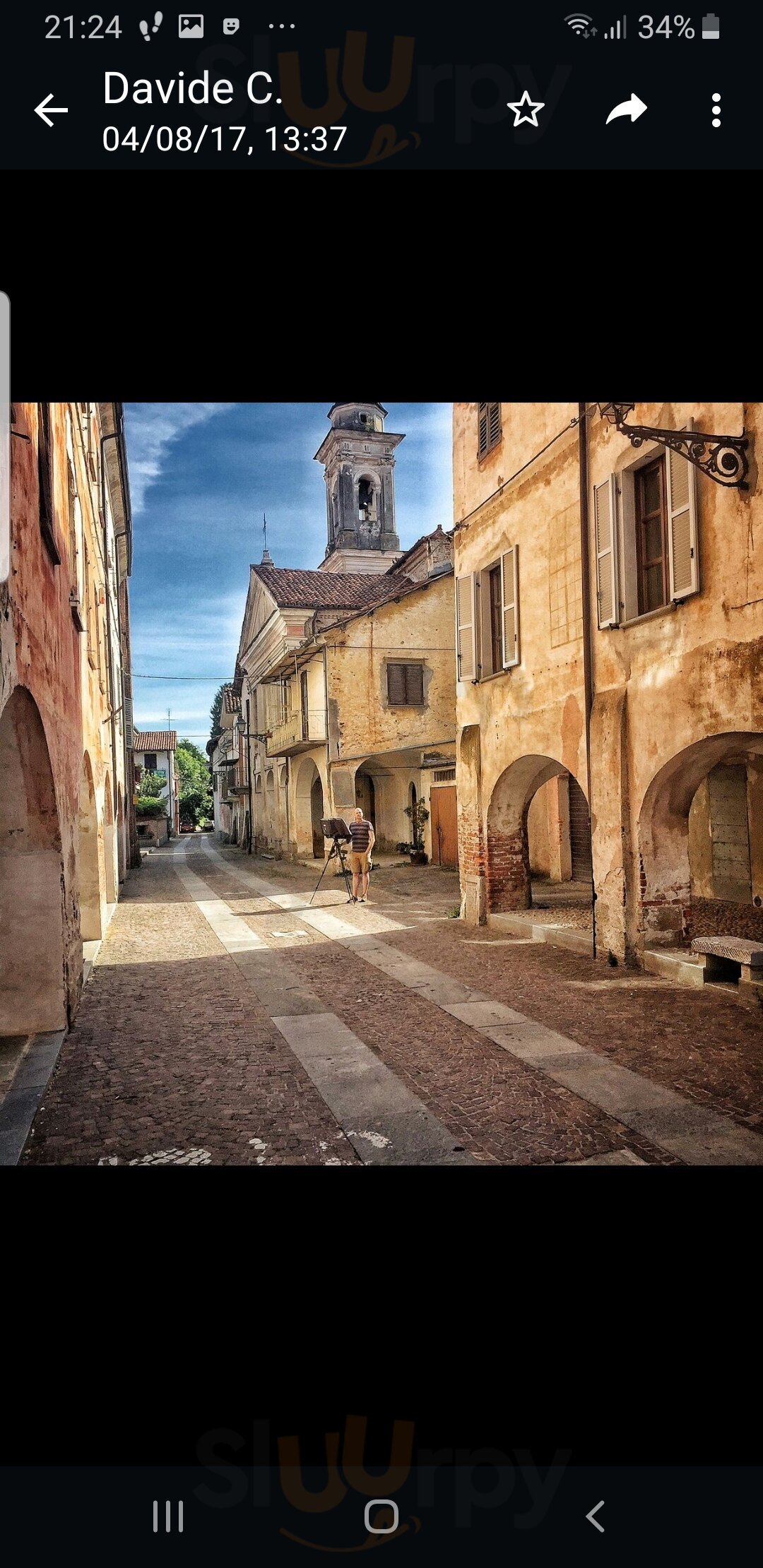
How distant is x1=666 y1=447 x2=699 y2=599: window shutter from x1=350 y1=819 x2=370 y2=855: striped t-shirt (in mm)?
8094

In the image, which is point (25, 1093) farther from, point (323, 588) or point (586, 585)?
point (323, 588)

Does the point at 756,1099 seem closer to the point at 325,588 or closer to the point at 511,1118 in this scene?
the point at 511,1118

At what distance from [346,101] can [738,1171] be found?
14.5 ft

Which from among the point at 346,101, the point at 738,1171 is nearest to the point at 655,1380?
the point at 738,1171

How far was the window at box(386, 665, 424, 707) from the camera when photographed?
22.3 meters

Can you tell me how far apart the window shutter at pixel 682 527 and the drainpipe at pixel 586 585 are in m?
1.49

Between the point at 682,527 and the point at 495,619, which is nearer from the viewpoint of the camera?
the point at 682,527

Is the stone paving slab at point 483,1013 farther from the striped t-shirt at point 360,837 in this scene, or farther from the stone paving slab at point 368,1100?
the striped t-shirt at point 360,837

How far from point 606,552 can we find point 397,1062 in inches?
239

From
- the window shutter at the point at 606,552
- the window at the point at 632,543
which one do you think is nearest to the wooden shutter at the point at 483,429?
the window shutter at the point at 606,552

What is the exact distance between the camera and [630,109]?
1.93m

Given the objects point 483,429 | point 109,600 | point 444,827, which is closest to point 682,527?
point 483,429

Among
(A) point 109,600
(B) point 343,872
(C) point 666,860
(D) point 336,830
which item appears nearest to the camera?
(C) point 666,860

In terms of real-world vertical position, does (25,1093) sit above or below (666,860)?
below
